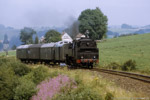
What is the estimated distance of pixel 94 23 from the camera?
290 feet

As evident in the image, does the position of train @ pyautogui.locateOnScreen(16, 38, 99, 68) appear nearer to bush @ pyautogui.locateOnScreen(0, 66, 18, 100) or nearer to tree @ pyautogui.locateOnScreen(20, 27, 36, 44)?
bush @ pyautogui.locateOnScreen(0, 66, 18, 100)

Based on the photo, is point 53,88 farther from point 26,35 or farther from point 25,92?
point 26,35

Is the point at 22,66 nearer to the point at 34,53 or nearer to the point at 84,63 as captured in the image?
the point at 84,63

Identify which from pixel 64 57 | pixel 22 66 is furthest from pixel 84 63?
pixel 22 66

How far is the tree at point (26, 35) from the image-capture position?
107481 millimetres

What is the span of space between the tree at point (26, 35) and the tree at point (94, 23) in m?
29.2

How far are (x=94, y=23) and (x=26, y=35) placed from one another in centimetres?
3788

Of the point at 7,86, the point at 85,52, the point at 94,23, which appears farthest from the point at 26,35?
the point at 7,86

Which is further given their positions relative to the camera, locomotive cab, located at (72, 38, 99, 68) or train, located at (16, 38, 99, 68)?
train, located at (16, 38, 99, 68)

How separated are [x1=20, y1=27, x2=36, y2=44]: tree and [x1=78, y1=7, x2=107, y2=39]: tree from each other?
29151 mm

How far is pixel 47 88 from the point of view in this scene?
13.3 meters

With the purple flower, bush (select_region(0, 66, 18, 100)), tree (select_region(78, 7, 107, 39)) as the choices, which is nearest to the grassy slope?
the purple flower

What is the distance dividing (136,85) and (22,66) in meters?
11.0

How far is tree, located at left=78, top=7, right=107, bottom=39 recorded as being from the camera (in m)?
84.8
